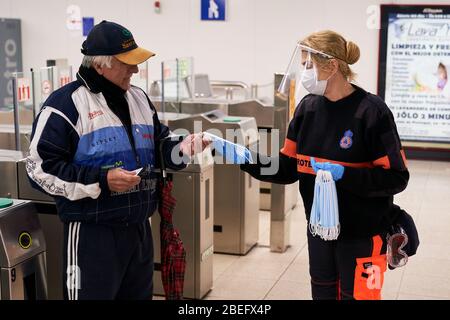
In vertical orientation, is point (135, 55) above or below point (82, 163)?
above

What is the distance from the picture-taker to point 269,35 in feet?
28.6

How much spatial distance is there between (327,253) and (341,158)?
39 cm

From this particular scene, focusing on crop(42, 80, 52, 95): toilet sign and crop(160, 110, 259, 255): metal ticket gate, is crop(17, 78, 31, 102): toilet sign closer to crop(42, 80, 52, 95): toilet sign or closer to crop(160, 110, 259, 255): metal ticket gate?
crop(42, 80, 52, 95): toilet sign

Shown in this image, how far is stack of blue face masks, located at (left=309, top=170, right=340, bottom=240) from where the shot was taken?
2.52 meters

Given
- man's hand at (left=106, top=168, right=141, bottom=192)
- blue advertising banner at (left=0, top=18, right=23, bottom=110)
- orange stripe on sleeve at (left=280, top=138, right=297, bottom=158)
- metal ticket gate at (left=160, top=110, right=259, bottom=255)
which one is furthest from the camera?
blue advertising banner at (left=0, top=18, right=23, bottom=110)

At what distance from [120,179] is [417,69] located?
6.54m

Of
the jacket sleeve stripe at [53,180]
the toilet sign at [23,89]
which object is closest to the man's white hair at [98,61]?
the jacket sleeve stripe at [53,180]

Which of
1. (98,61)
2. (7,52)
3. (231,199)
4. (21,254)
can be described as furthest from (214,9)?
(21,254)

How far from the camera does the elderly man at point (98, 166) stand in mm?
2424

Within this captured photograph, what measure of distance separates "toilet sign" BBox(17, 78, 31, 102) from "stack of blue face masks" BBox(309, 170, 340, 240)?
7.17ft

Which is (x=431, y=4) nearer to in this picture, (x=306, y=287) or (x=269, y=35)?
(x=269, y=35)

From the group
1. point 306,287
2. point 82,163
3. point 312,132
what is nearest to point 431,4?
point 306,287

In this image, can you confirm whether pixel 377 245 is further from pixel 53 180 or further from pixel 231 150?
pixel 53 180

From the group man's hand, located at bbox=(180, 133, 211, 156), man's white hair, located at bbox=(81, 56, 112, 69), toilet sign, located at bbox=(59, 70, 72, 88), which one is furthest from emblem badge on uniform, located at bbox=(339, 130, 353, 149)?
toilet sign, located at bbox=(59, 70, 72, 88)
